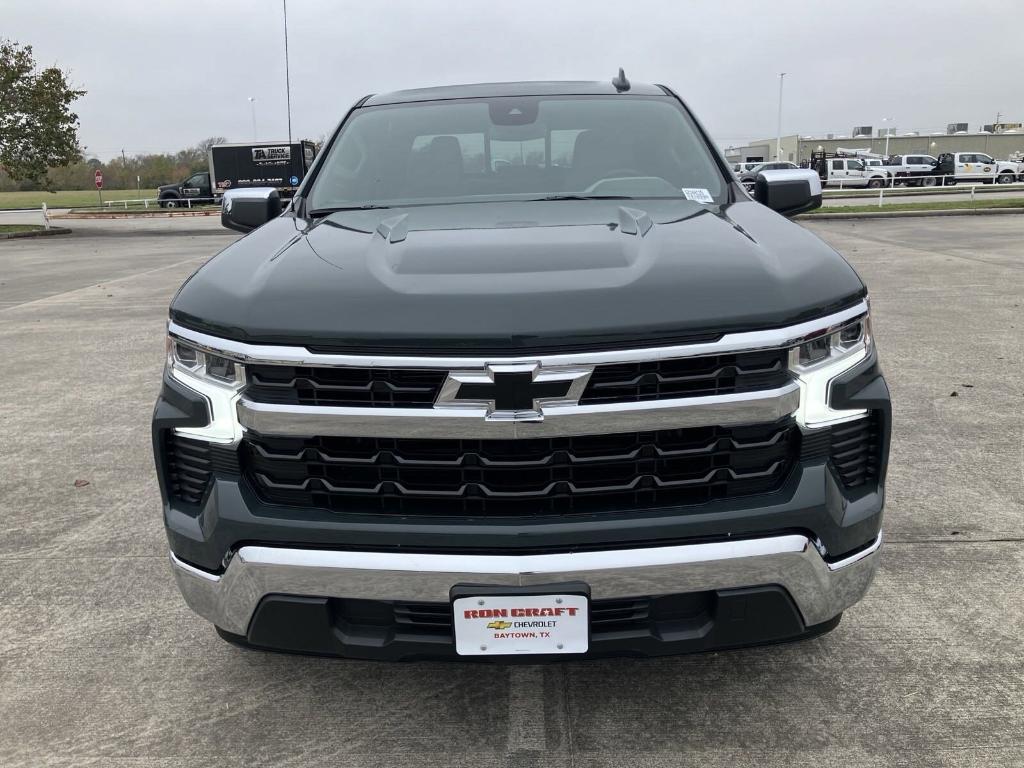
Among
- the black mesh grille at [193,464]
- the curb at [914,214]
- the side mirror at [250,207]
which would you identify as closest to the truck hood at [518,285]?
the black mesh grille at [193,464]

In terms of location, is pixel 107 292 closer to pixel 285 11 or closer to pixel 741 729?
pixel 285 11

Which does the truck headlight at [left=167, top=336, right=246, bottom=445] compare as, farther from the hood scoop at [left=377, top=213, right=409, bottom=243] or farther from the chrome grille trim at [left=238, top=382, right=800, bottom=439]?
the hood scoop at [left=377, top=213, right=409, bottom=243]

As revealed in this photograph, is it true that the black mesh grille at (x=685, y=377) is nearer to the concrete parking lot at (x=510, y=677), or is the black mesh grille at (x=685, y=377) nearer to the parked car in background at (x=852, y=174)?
the concrete parking lot at (x=510, y=677)

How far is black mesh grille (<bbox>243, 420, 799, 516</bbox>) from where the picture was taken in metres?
2.05

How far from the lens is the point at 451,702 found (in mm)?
2607

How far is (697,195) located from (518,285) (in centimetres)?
132

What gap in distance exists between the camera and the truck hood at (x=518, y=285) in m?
1.99

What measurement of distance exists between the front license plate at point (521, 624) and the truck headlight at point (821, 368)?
0.69 m

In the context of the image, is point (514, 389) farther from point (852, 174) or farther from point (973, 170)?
point (973, 170)

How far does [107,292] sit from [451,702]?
10.7 m

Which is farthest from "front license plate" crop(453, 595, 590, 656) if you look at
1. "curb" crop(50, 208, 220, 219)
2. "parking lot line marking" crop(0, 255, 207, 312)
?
"curb" crop(50, 208, 220, 219)

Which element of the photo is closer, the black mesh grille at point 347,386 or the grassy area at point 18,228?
the black mesh grille at point 347,386

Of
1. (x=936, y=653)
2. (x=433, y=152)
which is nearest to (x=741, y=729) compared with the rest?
(x=936, y=653)

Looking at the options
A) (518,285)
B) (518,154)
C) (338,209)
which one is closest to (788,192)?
(518,154)
